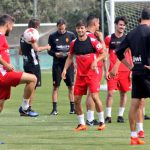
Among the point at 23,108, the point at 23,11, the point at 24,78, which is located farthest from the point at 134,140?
the point at 23,11

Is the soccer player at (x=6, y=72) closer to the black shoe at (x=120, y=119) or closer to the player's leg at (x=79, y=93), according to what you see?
the player's leg at (x=79, y=93)

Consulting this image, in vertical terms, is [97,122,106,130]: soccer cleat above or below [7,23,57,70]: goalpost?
above

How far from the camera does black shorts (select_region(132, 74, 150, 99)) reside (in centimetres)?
1064

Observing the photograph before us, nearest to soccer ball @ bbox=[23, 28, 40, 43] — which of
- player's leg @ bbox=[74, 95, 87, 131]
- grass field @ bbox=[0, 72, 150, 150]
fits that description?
grass field @ bbox=[0, 72, 150, 150]

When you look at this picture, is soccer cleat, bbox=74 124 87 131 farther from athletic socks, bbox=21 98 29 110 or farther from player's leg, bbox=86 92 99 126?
athletic socks, bbox=21 98 29 110

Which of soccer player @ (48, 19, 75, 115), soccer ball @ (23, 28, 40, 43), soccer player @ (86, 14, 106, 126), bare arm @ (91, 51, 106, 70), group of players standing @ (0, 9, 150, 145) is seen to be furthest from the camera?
soccer player @ (48, 19, 75, 115)

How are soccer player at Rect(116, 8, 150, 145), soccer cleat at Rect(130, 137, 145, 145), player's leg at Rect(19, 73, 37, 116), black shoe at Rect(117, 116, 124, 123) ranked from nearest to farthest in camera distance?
soccer player at Rect(116, 8, 150, 145) < soccer cleat at Rect(130, 137, 145, 145) < player's leg at Rect(19, 73, 37, 116) < black shoe at Rect(117, 116, 124, 123)

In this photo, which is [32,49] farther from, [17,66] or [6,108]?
[17,66]

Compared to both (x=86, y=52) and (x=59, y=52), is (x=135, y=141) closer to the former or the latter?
(x=86, y=52)

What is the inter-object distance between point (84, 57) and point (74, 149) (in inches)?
109

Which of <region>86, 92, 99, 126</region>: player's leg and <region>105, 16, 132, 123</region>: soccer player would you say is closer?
<region>86, 92, 99, 126</region>: player's leg

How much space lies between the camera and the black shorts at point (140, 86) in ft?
34.9

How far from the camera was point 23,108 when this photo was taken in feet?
49.8

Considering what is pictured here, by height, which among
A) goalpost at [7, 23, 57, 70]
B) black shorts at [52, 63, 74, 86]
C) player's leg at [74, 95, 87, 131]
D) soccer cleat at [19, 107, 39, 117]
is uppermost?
player's leg at [74, 95, 87, 131]
